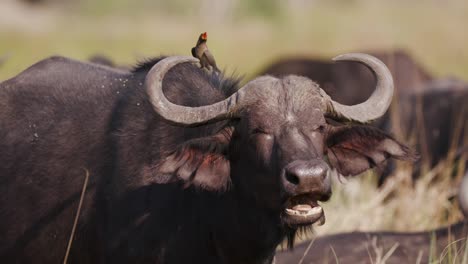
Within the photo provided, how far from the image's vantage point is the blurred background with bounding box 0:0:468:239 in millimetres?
27672

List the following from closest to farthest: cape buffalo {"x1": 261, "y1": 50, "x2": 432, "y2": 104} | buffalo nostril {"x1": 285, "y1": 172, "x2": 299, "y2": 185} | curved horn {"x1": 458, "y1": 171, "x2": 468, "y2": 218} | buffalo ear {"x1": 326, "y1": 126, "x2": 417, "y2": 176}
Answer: buffalo nostril {"x1": 285, "y1": 172, "x2": 299, "y2": 185}
buffalo ear {"x1": 326, "y1": 126, "x2": 417, "y2": 176}
curved horn {"x1": 458, "y1": 171, "x2": 468, "y2": 218}
cape buffalo {"x1": 261, "y1": 50, "x2": 432, "y2": 104}

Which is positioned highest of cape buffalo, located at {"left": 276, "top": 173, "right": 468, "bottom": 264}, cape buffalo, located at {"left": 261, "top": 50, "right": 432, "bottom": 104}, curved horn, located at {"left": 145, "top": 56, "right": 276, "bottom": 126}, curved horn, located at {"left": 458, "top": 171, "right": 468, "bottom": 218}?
curved horn, located at {"left": 145, "top": 56, "right": 276, "bottom": 126}

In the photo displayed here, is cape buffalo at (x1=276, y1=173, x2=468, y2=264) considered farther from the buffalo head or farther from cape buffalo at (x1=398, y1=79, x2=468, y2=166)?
cape buffalo at (x1=398, y1=79, x2=468, y2=166)

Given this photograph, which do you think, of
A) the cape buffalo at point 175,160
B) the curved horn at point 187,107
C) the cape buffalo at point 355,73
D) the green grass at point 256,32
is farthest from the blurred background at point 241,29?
the curved horn at point 187,107

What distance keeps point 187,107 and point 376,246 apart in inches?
99.6

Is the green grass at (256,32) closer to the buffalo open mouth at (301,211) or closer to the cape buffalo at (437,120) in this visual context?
the cape buffalo at (437,120)

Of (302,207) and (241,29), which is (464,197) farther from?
(241,29)

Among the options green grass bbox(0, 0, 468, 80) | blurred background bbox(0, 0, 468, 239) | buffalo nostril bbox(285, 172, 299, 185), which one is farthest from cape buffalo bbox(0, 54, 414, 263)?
green grass bbox(0, 0, 468, 80)

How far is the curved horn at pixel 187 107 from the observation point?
5.75m

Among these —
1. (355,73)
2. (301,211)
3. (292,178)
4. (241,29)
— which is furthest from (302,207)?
(241,29)

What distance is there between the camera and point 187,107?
591cm

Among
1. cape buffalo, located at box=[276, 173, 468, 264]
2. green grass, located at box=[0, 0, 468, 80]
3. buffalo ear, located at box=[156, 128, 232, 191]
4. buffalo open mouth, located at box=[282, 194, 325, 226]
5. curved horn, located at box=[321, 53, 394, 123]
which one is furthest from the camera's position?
green grass, located at box=[0, 0, 468, 80]

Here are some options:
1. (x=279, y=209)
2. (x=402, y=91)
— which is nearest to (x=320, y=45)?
(x=402, y=91)

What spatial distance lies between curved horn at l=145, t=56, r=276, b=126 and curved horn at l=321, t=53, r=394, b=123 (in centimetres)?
44
